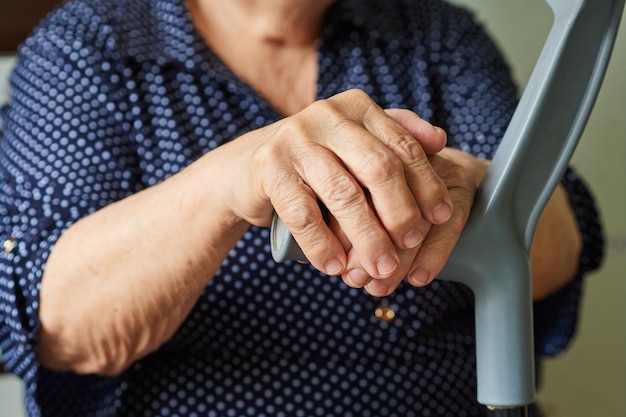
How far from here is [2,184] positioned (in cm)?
89

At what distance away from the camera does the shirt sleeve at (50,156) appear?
81 cm

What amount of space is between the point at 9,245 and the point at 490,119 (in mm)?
534

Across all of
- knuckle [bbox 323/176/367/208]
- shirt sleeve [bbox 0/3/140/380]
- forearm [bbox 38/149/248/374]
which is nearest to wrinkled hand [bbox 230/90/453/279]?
knuckle [bbox 323/176/367/208]

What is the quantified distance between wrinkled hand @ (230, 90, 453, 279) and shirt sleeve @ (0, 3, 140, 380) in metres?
0.33

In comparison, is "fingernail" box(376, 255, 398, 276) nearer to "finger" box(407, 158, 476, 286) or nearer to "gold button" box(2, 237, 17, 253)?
"finger" box(407, 158, 476, 286)

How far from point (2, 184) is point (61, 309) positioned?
0.18 meters

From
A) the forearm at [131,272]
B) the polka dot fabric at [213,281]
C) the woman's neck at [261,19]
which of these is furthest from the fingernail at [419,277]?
the woman's neck at [261,19]

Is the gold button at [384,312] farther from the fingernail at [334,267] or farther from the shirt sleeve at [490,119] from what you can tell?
the fingernail at [334,267]

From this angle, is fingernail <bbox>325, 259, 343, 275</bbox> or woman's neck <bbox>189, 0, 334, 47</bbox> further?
woman's neck <bbox>189, 0, 334, 47</bbox>

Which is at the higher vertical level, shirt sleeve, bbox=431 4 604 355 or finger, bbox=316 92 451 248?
finger, bbox=316 92 451 248

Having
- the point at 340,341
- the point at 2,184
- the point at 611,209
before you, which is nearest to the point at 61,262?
the point at 2,184

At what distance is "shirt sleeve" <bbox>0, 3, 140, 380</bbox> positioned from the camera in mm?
805

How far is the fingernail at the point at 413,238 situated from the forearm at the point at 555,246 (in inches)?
17.2

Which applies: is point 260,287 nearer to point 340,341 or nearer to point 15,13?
point 340,341
